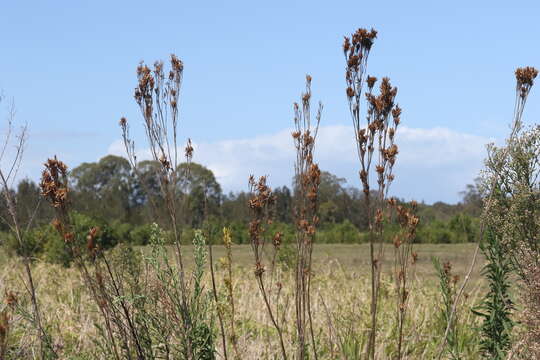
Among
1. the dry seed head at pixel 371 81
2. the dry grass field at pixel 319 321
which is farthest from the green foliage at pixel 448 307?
the dry seed head at pixel 371 81

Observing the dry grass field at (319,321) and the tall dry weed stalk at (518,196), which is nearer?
the tall dry weed stalk at (518,196)

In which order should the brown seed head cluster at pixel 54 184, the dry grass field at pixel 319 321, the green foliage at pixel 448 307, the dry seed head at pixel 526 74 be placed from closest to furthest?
the brown seed head cluster at pixel 54 184
the dry seed head at pixel 526 74
the green foliage at pixel 448 307
the dry grass field at pixel 319 321

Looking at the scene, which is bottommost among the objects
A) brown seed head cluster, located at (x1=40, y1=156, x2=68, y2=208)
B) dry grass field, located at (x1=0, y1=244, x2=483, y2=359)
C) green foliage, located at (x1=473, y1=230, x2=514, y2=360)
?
dry grass field, located at (x1=0, y1=244, x2=483, y2=359)

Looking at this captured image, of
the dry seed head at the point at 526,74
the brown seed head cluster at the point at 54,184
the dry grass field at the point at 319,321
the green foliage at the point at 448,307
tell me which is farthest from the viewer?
the dry grass field at the point at 319,321

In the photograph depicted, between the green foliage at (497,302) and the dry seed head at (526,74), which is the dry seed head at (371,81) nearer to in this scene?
the dry seed head at (526,74)

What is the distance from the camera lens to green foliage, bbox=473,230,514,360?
3570mm

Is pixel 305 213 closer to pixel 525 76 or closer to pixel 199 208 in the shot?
pixel 525 76

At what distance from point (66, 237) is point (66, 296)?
200 inches

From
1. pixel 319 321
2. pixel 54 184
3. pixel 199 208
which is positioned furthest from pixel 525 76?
pixel 199 208

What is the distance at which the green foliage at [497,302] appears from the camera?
3.57 meters

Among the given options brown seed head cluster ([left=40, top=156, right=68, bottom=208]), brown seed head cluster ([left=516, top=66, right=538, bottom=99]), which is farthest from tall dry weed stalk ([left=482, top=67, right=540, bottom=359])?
brown seed head cluster ([left=40, top=156, right=68, bottom=208])

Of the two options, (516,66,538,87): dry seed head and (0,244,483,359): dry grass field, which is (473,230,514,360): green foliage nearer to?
(0,244,483,359): dry grass field

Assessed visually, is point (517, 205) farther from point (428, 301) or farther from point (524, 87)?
point (428, 301)

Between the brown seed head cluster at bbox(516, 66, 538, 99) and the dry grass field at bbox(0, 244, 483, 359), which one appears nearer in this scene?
the brown seed head cluster at bbox(516, 66, 538, 99)
